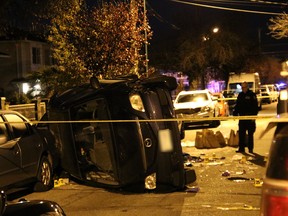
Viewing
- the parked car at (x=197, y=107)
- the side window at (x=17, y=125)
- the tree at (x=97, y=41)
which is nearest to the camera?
the side window at (x=17, y=125)

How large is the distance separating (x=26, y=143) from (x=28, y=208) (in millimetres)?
4618

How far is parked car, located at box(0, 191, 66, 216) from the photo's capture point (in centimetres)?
412

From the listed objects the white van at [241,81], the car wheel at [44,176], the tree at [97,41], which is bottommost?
the car wheel at [44,176]

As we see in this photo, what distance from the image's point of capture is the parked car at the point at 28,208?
4.12m

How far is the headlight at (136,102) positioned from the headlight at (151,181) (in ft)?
3.33

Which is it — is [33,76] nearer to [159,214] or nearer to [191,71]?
[191,71]

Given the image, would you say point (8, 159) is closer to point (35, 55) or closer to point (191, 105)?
point (191, 105)

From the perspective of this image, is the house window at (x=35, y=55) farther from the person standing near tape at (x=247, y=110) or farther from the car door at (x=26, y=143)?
the car door at (x=26, y=143)

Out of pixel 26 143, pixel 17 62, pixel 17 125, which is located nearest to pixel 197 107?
pixel 17 125

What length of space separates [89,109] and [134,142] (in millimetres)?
1330

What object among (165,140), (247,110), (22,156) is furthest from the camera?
(247,110)

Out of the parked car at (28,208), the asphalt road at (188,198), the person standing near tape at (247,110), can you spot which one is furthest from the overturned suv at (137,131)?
the person standing near tape at (247,110)

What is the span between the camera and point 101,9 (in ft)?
65.3

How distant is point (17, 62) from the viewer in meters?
40.4
